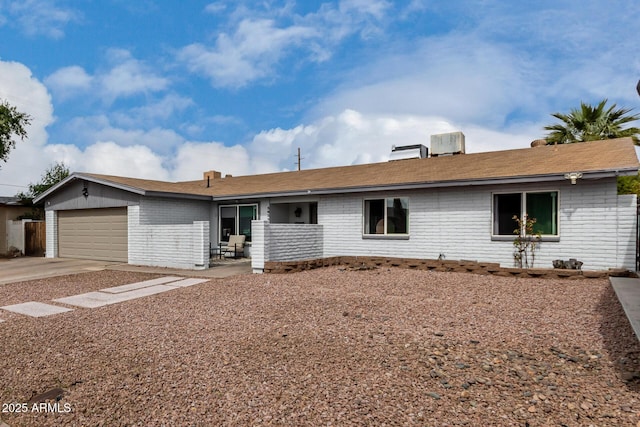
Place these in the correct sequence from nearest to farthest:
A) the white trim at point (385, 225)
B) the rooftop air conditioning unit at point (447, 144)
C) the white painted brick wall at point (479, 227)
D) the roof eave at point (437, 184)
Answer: the roof eave at point (437, 184)
the white painted brick wall at point (479, 227)
the white trim at point (385, 225)
the rooftop air conditioning unit at point (447, 144)

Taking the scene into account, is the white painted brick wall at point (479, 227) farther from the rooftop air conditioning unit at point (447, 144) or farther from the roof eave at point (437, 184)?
the rooftop air conditioning unit at point (447, 144)

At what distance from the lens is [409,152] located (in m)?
17.2

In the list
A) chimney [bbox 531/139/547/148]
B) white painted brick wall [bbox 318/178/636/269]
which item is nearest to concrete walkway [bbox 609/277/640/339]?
white painted brick wall [bbox 318/178/636/269]

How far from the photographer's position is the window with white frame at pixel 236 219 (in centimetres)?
1505

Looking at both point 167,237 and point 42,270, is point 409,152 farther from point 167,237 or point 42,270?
point 42,270

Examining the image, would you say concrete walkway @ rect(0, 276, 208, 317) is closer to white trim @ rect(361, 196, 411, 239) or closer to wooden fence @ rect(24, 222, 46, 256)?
white trim @ rect(361, 196, 411, 239)

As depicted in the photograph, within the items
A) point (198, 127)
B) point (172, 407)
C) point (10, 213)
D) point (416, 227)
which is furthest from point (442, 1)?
point (10, 213)

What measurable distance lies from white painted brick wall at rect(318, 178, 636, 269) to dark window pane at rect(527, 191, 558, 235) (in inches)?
7.3

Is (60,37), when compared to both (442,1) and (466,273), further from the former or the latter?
(466,273)

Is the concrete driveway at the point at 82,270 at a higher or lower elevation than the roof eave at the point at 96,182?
lower

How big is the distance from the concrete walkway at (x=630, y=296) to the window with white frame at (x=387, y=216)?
5469mm

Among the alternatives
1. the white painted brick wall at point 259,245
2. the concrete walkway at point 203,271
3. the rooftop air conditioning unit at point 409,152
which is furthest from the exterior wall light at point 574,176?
the concrete walkway at point 203,271

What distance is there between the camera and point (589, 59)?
11.1 meters

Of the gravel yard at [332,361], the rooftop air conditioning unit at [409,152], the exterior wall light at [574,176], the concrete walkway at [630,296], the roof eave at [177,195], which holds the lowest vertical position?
the gravel yard at [332,361]
